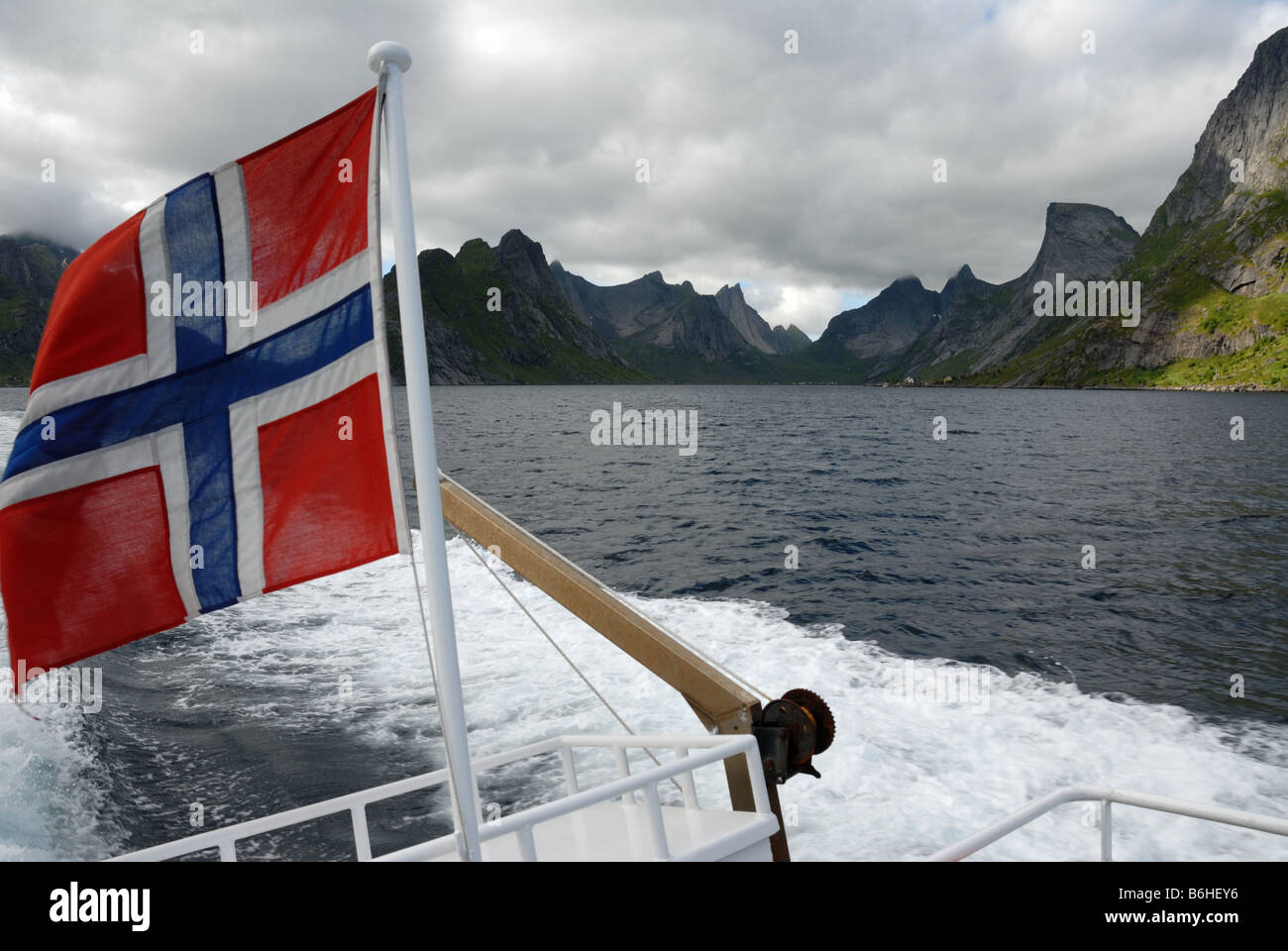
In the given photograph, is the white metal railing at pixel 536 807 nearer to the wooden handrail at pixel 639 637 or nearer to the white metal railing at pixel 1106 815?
the wooden handrail at pixel 639 637

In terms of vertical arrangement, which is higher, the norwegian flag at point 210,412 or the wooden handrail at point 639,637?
the norwegian flag at point 210,412

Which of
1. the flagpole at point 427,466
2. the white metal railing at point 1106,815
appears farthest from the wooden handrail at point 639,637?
the flagpole at point 427,466

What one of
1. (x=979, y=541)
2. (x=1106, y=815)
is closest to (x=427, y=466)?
(x=1106, y=815)

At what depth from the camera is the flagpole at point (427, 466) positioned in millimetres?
4535

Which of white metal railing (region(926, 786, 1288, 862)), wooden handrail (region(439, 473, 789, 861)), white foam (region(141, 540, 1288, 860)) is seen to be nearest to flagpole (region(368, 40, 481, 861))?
wooden handrail (region(439, 473, 789, 861))

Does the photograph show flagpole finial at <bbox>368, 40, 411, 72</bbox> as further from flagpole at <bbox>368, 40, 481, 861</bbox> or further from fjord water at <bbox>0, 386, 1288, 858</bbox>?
fjord water at <bbox>0, 386, 1288, 858</bbox>

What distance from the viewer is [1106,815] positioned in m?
6.82

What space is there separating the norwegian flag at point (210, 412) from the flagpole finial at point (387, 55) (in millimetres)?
480

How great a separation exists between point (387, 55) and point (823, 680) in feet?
52.7

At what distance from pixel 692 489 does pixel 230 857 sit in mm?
42436

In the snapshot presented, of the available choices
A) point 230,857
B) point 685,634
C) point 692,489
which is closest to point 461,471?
point 692,489

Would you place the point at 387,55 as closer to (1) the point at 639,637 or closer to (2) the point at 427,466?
(2) the point at 427,466

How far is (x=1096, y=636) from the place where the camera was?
67.4 ft
